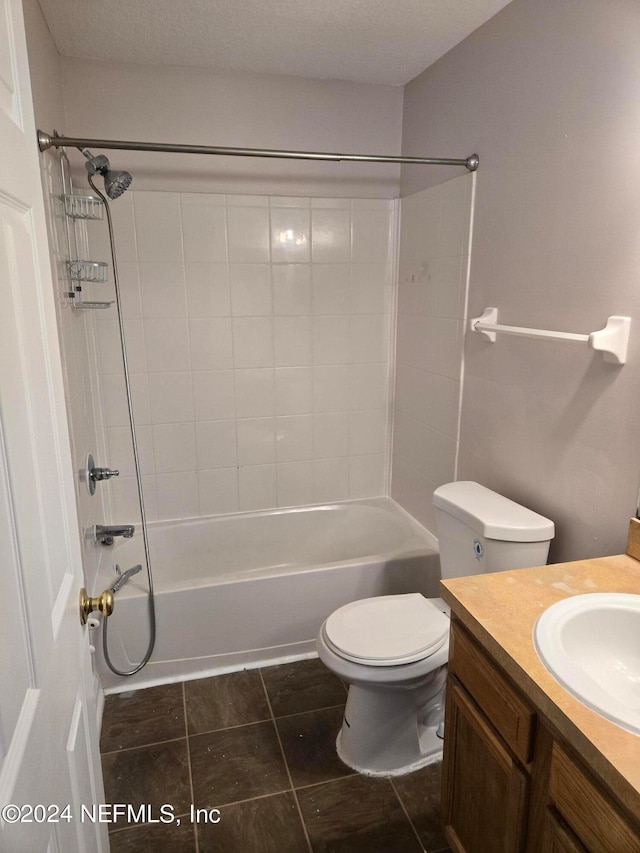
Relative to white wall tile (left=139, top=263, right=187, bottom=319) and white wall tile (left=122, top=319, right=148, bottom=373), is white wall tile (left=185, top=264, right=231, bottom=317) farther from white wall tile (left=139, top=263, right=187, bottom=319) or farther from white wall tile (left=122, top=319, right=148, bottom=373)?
white wall tile (left=122, top=319, right=148, bottom=373)

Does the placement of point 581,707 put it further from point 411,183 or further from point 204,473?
point 411,183

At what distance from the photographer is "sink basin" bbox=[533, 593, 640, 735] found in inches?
43.2

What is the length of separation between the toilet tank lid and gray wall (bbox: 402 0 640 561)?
0.34ft

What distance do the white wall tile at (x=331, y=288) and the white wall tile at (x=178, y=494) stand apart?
102cm

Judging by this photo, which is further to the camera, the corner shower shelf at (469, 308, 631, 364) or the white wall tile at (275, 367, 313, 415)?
the white wall tile at (275, 367, 313, 415)

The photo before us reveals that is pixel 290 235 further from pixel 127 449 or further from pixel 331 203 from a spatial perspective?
pixel 127 449

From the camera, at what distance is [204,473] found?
278 cm

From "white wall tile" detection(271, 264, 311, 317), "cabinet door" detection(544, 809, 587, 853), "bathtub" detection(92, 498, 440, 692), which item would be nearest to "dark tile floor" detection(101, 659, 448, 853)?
"bathtub" detection(92, 498, 440, 692)

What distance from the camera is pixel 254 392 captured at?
9.08 ft

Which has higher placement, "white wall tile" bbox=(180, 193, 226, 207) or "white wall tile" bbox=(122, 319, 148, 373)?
"white wall tile" bbox=(180, 193, 226, 207)

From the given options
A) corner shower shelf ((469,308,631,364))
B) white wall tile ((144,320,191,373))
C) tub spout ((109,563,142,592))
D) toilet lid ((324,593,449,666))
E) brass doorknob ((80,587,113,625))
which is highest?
corner shower shelf ((469,308,631,364))

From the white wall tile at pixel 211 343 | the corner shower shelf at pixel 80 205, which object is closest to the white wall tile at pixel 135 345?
the white wall tile at pixel 211 343

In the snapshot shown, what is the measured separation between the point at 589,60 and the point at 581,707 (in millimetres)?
1562

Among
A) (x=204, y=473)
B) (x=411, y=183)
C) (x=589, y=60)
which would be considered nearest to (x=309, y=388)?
(x=204, y=473)
